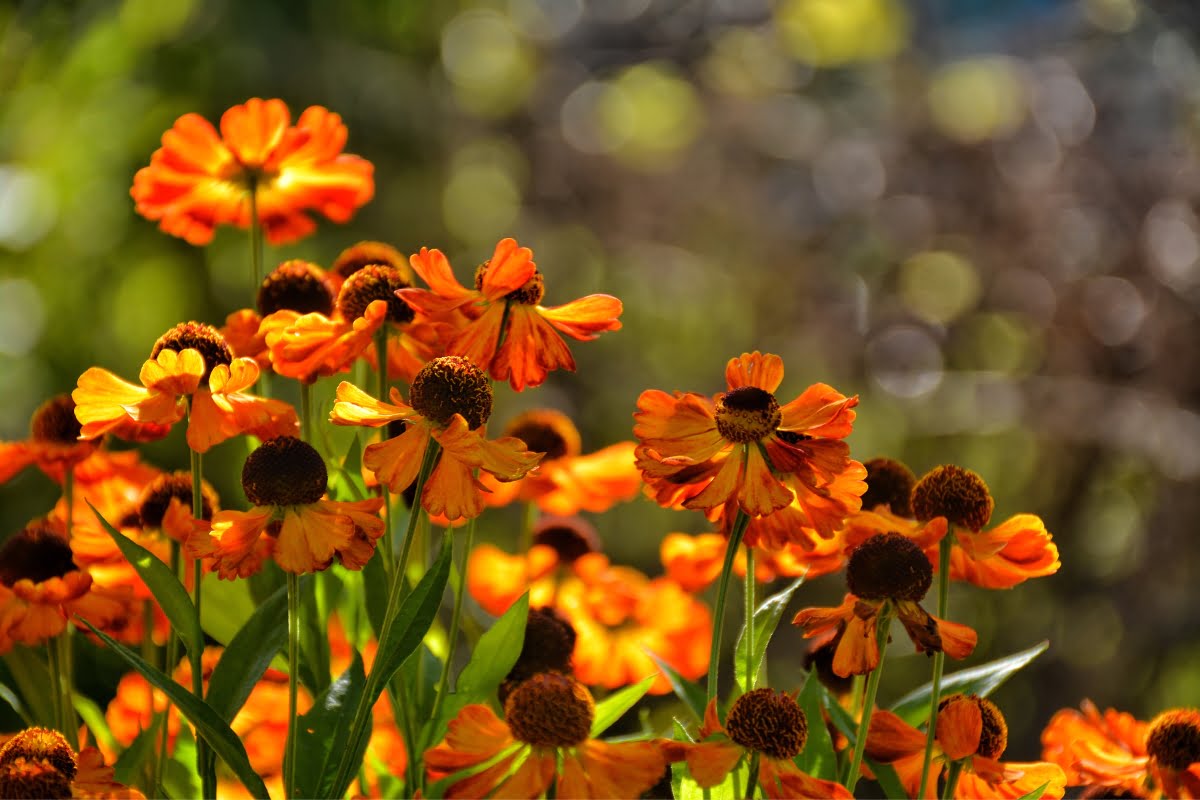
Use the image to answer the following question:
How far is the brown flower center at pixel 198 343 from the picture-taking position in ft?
1.85

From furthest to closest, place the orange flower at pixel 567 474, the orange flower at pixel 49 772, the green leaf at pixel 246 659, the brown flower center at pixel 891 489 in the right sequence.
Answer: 1. the orange flower at pixel 567 474
2. the brown flower center at pixel 891 489
3. the green leaf at pixel 246 659
4. the orange flower at pixel 49 772

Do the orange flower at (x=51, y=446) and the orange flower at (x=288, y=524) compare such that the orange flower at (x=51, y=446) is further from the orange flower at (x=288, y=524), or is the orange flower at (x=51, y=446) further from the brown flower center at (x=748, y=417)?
the brown flower center at (x=748, y=417)

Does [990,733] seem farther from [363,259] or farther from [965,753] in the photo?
[363,259]

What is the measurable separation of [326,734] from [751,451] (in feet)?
0.68

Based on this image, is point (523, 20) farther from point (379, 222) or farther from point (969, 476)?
point (969, 476)

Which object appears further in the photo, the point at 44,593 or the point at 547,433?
the point at 547,433

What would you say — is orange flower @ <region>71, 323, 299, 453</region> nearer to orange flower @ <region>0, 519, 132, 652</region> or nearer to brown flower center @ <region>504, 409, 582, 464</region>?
orange flower @ <region>0, 519, 132, 652</region>

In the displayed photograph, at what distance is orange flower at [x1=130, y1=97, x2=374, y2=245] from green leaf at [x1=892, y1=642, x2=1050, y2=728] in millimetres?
369

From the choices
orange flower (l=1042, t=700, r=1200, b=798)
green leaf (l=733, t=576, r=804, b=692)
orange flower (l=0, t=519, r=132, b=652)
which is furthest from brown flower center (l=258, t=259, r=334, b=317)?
orange flower (l=1042, t=700, r=1200, b=798)

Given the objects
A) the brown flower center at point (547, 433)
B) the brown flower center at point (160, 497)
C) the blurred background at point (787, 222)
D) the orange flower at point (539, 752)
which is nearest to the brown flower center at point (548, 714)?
the orange flower at point (539, 752)

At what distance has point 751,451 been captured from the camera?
527 millimetres

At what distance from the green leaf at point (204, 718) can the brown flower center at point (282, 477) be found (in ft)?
0.23

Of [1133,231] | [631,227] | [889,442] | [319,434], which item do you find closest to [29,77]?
[631,227]

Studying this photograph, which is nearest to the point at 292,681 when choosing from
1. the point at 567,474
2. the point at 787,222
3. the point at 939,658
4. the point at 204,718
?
the point at 204,718
